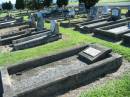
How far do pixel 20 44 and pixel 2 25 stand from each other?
11.9m

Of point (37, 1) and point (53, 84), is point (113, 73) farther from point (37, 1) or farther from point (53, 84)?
point (37, 1)

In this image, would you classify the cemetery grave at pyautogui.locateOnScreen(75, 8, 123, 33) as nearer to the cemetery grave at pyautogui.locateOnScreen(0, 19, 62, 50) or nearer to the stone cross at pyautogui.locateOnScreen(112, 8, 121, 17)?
the stone cross at pyautogui.locateOnScreen(112, 8, 121, 17)

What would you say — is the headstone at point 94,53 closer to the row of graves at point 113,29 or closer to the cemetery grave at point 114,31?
the row of graves at point 113,29

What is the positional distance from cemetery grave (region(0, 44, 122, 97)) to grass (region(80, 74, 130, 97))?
0.74m

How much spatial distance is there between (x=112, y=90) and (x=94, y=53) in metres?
3.09

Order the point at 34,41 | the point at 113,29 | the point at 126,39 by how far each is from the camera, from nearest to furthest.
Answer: the point at 126,39
the point at 34,41
the point at 113,29

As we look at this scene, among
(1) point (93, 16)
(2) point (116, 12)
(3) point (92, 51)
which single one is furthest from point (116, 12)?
(3) point (92, 51)

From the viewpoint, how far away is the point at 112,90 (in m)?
7.81

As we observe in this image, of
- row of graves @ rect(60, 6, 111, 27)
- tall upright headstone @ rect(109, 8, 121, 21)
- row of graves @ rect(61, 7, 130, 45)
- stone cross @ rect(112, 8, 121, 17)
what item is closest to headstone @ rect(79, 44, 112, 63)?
row of graves @ rect(61, 7, 130, 45)

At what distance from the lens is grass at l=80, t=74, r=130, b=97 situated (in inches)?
298

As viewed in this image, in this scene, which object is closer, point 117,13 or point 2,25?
point 117,13

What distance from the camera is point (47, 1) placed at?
3700 centimetres

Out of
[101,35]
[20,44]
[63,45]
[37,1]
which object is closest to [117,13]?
[101,35]

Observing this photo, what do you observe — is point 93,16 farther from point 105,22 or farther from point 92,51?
point 92,51
